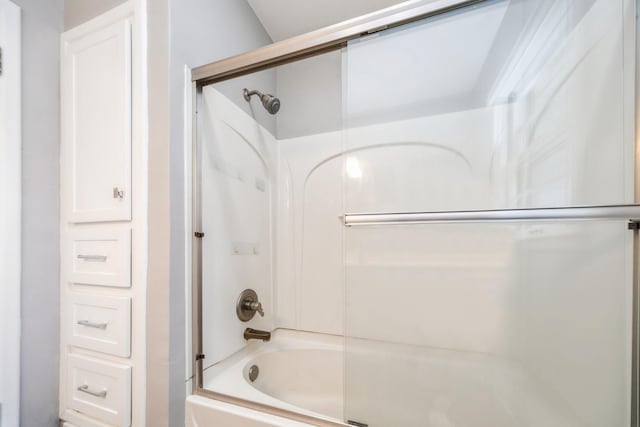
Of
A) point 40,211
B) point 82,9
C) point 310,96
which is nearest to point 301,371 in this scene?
point 40,211

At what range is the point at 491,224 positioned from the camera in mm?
939

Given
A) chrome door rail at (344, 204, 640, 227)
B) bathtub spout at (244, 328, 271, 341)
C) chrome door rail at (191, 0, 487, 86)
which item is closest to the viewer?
chrome door rail at (344, 204, 640, 227)

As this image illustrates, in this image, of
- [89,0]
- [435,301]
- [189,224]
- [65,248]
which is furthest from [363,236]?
[89,0]

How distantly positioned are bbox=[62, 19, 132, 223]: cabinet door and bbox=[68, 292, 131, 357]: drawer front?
338 millimetres

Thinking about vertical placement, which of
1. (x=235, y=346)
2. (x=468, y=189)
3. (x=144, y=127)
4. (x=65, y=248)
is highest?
(x=144, y=127)

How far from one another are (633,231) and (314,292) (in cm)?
144

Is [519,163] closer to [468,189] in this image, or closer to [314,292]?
[468,189]

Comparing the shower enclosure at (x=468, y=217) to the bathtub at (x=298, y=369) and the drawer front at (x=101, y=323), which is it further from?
the drawer front at (x=101, y=323)

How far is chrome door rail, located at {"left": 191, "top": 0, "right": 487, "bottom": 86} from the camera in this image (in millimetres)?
882

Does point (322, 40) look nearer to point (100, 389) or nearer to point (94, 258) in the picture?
point (94, 258)

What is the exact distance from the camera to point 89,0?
1.21 meters

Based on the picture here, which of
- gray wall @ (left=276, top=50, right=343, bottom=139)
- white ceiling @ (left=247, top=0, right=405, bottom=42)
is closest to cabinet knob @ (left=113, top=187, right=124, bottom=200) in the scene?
gray wall @ (left=276, top=50, right=343, bottom=139)

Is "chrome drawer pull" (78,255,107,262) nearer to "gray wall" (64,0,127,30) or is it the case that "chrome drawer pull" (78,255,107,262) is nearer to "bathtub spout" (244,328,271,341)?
"bathtub spout" (244,328,271,341)

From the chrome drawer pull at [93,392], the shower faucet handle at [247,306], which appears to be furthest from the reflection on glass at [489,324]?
the chrome drawer pull at [93,392]
